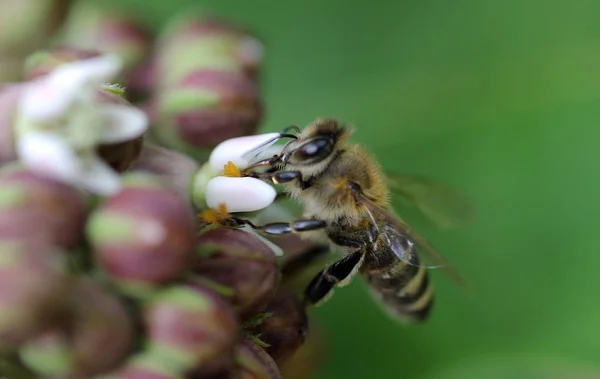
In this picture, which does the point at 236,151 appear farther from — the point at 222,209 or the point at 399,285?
the point at 399,285

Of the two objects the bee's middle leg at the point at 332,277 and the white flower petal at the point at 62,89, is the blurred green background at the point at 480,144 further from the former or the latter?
the white flower petal at the point at 62,89

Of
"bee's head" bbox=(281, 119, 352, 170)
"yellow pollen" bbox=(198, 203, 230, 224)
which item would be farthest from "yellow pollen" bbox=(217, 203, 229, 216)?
"bee's head" bbox=(281, 119, 352, 170)

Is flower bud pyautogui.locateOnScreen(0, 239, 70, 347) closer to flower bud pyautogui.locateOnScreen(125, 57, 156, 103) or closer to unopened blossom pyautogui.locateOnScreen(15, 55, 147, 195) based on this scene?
unopened blossom pyautogui.locateOnScreen(15, 55, 147, 195)

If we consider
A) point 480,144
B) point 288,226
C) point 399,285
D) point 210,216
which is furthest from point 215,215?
point 480,144

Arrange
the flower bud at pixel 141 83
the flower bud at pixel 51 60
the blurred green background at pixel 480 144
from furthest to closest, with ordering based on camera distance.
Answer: the blurred green background at pixel 480 144, the flower bud at pixel 141 83, the flower bud at pixel 51 60

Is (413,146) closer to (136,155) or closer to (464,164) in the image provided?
(464,164)

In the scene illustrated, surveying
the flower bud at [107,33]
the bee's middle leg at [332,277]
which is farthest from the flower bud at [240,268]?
the flower bud at [107,33]
